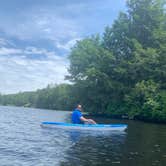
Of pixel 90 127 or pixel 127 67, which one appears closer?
pixel 90 127

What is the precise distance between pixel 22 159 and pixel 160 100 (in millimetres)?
39164

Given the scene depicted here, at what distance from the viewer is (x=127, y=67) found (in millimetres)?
59031

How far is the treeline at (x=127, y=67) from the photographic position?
5360 centimetres

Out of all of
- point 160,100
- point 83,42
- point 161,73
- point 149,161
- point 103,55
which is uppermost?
point 83,42

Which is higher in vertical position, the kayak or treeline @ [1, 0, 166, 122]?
treeline @ [1, 0, 166, 122]

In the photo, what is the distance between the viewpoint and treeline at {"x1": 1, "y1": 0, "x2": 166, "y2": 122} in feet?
176

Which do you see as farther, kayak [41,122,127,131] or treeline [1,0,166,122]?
treeline [1,0,166,122]

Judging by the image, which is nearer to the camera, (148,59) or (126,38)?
(148,59)

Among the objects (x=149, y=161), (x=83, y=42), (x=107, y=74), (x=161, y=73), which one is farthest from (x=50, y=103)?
(x=149, y=161)

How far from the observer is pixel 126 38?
205ft

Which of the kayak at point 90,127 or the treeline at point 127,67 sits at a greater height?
the treeline at point 127,67

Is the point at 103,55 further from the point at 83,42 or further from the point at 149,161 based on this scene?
the point at 149,161

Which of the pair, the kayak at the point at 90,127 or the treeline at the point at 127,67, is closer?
the kayak at the point at 90,127

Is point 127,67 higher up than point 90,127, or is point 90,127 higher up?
point 127,67
